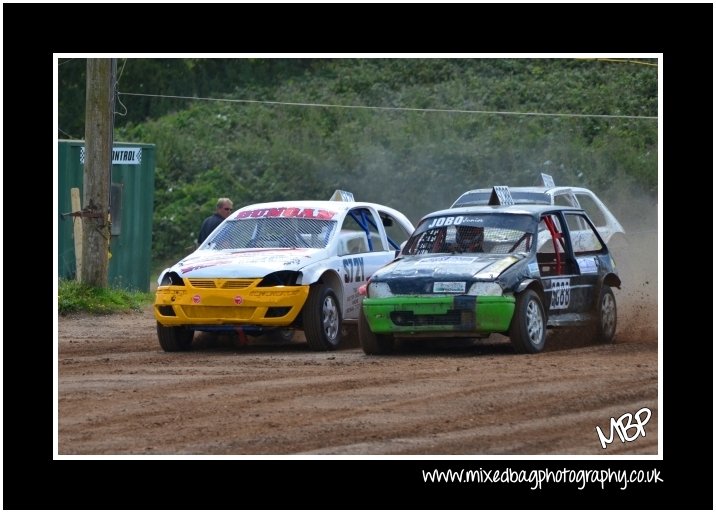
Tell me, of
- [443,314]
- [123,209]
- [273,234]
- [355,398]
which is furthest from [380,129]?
[355,398]

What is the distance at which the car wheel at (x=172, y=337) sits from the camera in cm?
1358

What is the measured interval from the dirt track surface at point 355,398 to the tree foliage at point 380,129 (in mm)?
14481

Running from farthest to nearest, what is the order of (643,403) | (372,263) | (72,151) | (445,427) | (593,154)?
(593,154) → (72,151) → (372,263) → (643,403) → (445,427)

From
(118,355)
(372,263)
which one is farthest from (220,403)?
(372,263)

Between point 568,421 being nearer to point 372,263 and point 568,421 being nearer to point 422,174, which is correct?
point 372,263

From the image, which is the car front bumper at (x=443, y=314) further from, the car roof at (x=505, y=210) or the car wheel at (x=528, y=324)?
the car roof at (x=505, y=210)

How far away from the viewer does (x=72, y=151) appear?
20.9m

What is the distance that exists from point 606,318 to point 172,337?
4475mm

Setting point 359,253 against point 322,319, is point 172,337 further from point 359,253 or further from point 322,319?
point 359,253

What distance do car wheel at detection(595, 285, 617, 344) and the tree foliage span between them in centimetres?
1354

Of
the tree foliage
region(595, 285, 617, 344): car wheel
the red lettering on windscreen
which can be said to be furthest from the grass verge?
the tree foliage

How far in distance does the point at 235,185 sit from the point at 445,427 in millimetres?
21333

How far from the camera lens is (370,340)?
1288 cm

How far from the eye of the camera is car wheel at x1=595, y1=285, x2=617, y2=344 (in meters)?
13.7
